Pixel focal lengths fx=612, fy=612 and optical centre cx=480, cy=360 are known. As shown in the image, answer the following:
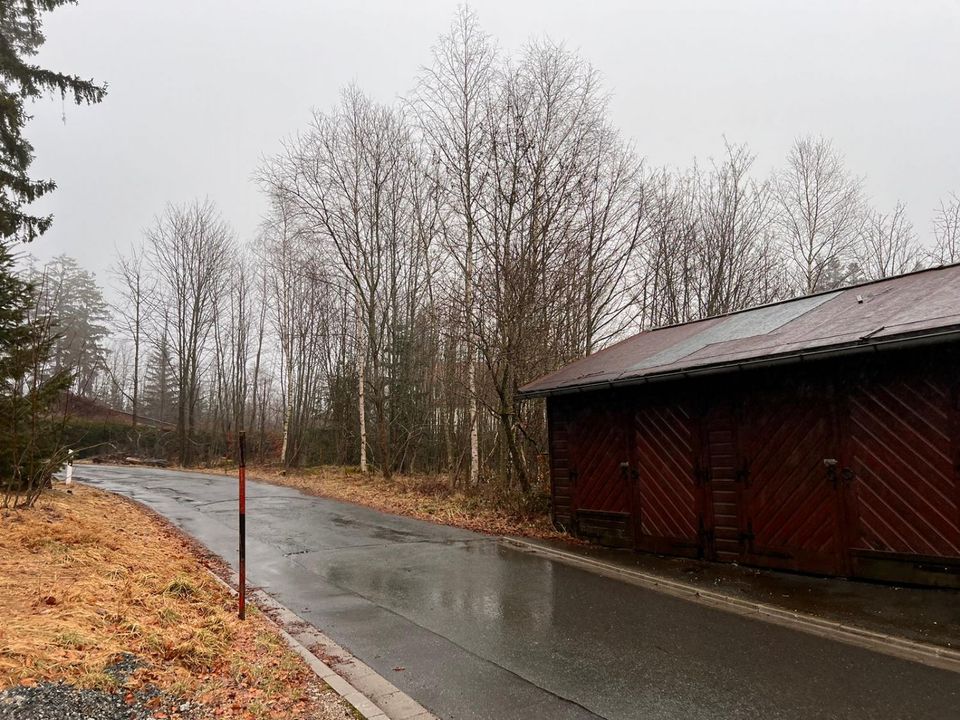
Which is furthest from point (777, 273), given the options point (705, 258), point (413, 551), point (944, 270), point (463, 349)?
point (413, 551)

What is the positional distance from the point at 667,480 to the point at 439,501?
781cm

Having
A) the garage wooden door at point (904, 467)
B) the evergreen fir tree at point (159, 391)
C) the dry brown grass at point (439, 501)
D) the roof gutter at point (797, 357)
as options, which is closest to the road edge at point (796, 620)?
the garage wooden door at point (904, 467)

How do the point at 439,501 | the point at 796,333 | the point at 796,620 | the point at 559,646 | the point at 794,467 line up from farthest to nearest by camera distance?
the point at 439,501 → the point at 796,333 → the point at 794,467 → the point at 796,620 → the point at 559,646

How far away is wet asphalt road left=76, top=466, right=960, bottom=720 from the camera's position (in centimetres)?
412

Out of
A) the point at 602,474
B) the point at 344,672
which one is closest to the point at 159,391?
the point at 602,474

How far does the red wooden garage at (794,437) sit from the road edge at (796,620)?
3.74ft

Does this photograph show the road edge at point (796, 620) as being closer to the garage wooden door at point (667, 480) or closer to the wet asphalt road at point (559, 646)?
the wet asphalt road at point (559, 646)

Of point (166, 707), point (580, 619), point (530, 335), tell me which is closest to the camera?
point (166, 707)

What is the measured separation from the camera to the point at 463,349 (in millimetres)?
16953

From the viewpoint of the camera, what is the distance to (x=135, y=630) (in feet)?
15.4

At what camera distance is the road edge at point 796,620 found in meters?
4.85

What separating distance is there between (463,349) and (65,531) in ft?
34.7

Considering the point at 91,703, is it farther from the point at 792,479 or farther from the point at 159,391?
the point at 159,391

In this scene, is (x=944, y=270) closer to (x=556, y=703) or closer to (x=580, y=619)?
(x=580, y=619)
